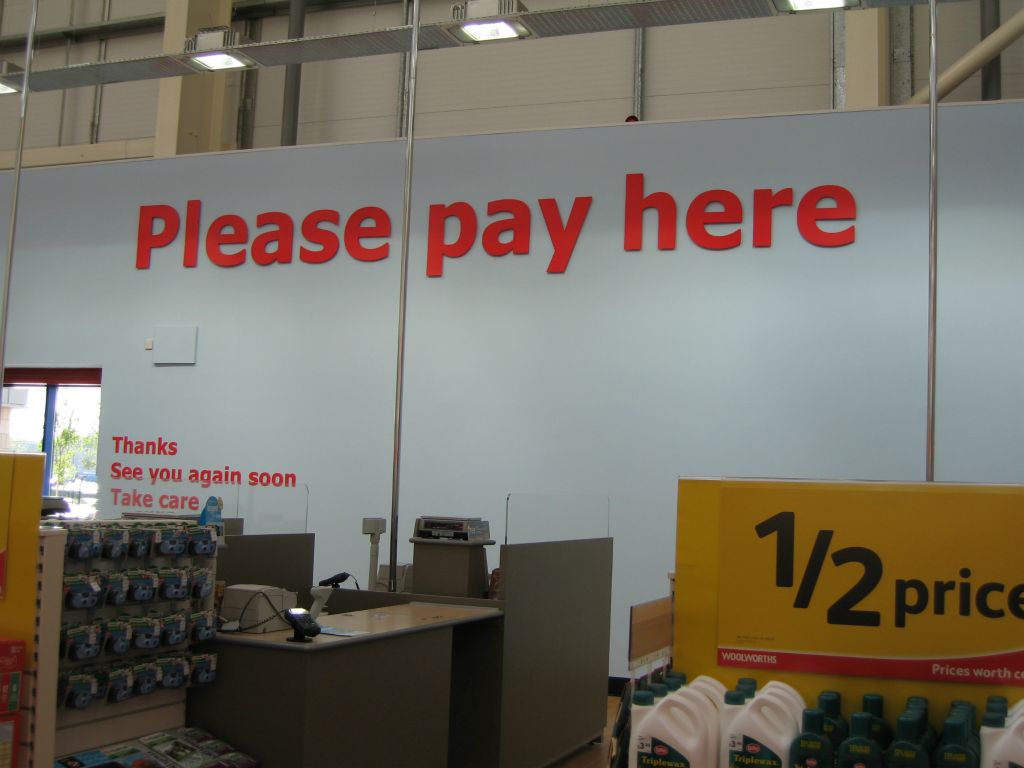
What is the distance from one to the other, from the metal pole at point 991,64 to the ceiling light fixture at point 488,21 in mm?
3861

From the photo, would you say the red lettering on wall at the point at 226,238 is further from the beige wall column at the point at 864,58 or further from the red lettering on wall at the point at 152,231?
the beige wall column at the point at 864,58

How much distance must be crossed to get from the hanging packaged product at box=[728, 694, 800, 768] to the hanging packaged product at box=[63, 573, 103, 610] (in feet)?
6.51

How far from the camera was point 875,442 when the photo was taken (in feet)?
20.3

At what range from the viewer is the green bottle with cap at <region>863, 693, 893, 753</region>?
1708 millimetres

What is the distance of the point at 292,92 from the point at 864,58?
15.4 ft

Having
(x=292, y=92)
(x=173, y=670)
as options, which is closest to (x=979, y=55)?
(x=292, y=92)

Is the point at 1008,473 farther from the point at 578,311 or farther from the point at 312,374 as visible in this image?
the point at 312,374

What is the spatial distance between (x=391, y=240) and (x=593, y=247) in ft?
4.83

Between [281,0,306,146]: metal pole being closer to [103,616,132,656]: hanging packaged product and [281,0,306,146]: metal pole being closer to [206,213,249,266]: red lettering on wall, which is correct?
[206,213,249,266]: red lettering on wall

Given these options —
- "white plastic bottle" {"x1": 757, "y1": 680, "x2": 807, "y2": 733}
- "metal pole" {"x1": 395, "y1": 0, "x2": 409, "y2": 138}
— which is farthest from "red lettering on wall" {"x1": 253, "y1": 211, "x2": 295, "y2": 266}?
"white plastic bottle" {"x1": 757, "y1": 680, "x2": 807, "y2": 733}

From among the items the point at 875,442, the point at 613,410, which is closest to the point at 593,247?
the point at 613,410

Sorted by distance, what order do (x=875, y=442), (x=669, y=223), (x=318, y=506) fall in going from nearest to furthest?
(x=875, y=442) < (x=669, y=223) < (x=318, y=506)

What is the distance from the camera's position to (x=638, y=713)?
174 cm

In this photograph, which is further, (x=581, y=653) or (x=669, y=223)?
(x=669, y=223)
